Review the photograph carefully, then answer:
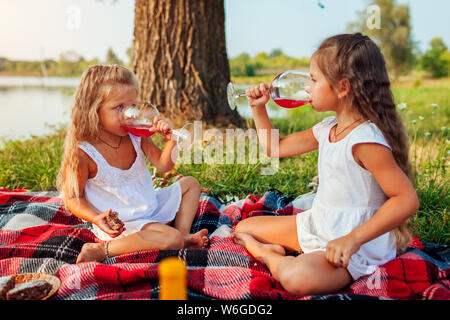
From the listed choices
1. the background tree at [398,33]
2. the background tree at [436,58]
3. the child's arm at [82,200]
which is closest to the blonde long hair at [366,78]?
the child's arm at [82,200]

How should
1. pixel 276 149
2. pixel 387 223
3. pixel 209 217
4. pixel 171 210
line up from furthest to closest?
pixel 209 217 → pixel 171 210 → pixel 276 149 → pixel 387 223

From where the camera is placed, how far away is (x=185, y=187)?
259 centimetres

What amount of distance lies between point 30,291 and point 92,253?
1.46 ft

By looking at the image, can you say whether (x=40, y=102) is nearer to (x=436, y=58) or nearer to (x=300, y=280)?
(x=300, y=280)

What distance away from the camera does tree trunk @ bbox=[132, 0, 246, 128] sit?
441cm

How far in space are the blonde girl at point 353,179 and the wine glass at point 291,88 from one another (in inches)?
4.0

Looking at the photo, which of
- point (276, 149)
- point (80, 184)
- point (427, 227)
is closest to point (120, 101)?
point (80, 184)

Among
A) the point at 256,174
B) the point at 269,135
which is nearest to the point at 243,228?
the point at 269,135

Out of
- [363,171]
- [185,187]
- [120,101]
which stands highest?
[120,101]

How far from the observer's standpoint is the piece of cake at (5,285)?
1668 millimetres

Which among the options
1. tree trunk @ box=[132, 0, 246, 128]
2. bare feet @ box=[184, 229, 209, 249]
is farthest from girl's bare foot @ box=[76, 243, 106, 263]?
tree trunk @ box=[132, 0, 246, 128]

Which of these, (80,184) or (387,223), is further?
(80,184)

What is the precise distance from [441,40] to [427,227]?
21660mm

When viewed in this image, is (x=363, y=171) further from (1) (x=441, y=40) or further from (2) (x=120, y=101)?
(1) (x=441, y=40)
